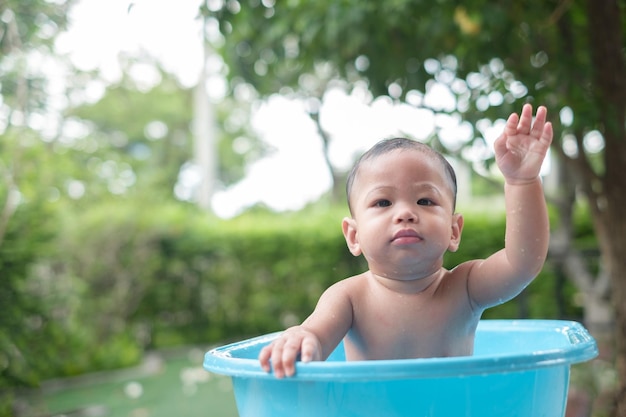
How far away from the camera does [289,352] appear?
106 centimetres

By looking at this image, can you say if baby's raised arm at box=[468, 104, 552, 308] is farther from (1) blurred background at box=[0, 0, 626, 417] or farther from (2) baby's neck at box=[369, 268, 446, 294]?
(1) blurred background at box=[0, 0, 626, 417]

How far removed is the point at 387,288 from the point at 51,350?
392 cm

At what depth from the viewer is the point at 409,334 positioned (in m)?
1.34

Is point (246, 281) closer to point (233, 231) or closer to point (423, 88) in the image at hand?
point (233, 231)

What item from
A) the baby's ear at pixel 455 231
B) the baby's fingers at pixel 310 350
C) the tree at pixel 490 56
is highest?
the tree at pixel 490 56

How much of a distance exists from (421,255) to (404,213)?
3.2 inches

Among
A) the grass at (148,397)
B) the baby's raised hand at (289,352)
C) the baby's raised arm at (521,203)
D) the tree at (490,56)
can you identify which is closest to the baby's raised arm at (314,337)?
the baby's raised hand at (289,352)

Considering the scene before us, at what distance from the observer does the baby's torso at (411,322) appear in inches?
53.0

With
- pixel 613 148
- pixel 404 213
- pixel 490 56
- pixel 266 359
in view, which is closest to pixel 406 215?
pixel 404 213

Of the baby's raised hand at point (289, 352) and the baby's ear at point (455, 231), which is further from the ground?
the baby's ear at point (455, 231)

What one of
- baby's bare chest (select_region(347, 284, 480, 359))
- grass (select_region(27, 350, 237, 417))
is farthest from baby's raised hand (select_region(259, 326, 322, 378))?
grass (select_region(27, 350, 237, 417))

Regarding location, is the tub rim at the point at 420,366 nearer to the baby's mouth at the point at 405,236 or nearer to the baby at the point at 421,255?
the baby at the point at 421,255

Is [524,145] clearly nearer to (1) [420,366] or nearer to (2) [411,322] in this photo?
(2) [411,322]

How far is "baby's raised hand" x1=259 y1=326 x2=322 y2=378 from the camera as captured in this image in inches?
41.3
